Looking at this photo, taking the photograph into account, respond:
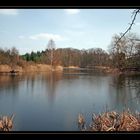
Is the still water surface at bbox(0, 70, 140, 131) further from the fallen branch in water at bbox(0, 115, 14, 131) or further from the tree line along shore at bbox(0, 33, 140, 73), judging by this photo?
the fallen branch in water at bbox(0, 115, 14, 131)

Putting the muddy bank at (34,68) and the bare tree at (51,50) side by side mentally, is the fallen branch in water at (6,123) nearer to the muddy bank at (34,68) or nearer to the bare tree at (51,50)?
the muddy bank at (34,68)

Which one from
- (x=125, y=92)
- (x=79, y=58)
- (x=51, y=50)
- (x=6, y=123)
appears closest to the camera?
(x=6, y=123)

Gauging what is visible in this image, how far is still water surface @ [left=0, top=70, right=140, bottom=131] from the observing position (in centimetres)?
286

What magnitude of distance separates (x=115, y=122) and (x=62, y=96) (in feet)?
3.63

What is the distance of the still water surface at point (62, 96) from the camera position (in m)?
2.86

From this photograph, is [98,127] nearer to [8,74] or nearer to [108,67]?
[108,67]

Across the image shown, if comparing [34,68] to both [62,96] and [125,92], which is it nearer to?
[62,96]

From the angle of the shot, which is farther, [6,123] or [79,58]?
[79,58]

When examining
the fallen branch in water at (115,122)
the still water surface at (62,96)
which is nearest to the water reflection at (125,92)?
the still water surface at (62,96)

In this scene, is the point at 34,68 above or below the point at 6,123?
above

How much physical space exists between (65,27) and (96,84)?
120 cm

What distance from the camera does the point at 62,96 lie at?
11.3ft

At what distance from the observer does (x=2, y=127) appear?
223 centimetres

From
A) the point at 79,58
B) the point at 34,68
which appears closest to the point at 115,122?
the point at 79,58
